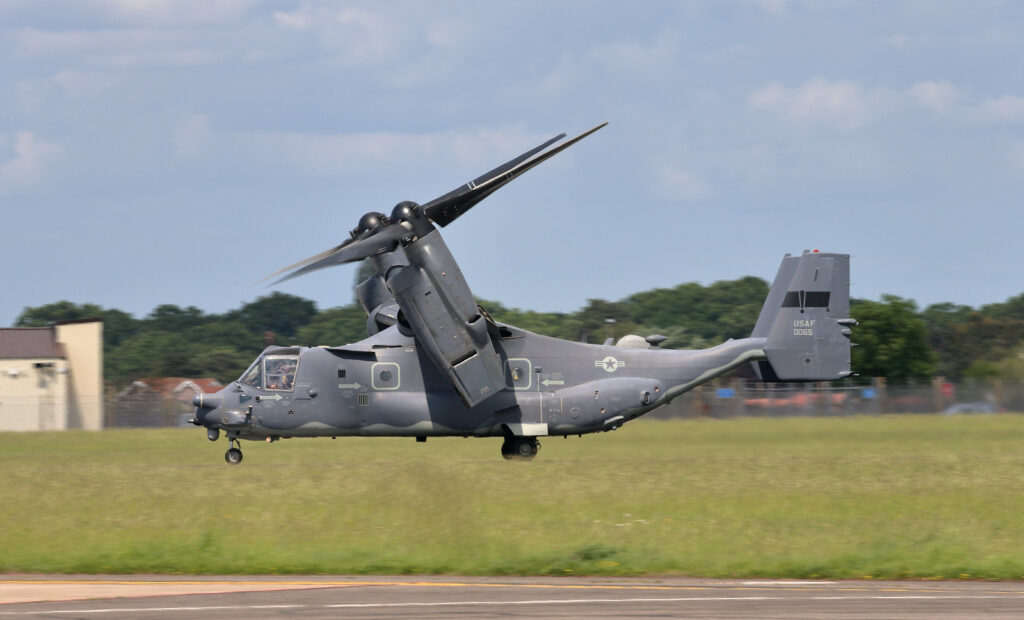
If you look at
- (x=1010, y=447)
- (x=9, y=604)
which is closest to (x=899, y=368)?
(x=1010, y=447)

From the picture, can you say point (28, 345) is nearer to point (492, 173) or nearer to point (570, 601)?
point (492, 173)

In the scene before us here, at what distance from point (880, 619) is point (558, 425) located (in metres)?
16.0

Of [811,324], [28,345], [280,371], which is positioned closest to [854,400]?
[811,324]

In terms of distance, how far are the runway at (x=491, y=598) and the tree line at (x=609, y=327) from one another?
1420 inches

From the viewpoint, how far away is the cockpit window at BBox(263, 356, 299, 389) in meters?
27.2

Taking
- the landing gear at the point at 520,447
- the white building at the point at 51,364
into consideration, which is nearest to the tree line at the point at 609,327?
the white building at the point at 51,364

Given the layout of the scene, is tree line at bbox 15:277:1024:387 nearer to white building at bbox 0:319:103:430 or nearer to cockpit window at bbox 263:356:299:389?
white building at bbox 0:319:103:430

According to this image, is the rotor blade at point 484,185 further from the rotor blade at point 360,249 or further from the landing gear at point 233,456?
the landing gear at point 233,456

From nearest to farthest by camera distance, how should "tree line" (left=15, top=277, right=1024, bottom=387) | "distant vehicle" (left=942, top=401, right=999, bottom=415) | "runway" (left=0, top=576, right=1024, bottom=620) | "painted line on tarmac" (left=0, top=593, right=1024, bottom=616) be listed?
"runway" (left=0, top=576, right=1024, bottom=620) → "painted line on tarmac" (left=0, top=593, right=1024, bottom=616) → "distant vehicle" (left=942, top=401, right=999, bottom=415) → "tree line" (left=15, top=277, right=1024, bottom=387)

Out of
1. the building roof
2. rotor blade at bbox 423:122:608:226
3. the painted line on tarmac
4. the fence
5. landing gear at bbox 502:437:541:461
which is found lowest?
the painted line on tarmac

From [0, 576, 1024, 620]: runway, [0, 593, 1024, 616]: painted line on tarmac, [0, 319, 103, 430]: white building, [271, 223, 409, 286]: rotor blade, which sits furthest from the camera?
[0, 319, 103, 430]: white building

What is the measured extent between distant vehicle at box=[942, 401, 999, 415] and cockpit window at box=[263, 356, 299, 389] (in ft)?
73.5

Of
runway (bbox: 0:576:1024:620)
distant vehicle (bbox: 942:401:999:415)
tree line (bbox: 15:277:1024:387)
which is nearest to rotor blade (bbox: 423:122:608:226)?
runway (bbox: 0:576:1024:620)

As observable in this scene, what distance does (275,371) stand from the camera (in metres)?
27.3
